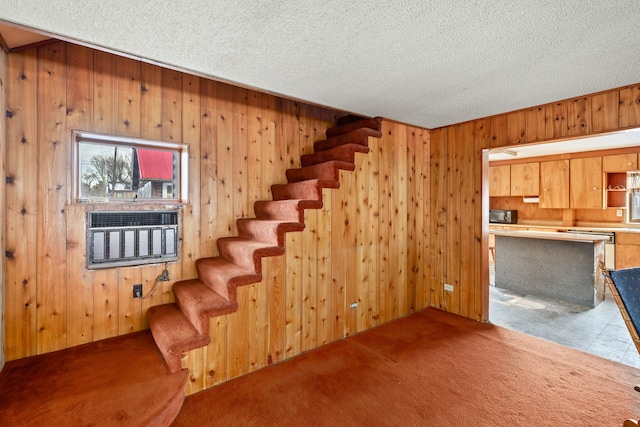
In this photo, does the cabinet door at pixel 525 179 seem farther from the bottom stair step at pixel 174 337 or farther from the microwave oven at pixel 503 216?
the bottom stair step at pixel 174 337

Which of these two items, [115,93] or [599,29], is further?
[115,93]

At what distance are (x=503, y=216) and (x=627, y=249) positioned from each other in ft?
7.76

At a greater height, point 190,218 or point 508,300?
point 190,218

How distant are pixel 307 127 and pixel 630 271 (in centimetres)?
321

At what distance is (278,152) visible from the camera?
3344 mm

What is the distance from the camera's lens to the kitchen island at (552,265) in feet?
13.1

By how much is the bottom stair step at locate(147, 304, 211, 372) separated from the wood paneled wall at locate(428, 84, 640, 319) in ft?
9.88

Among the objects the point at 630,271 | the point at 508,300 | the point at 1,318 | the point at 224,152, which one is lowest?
the point at 508,300

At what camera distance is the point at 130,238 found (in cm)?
250

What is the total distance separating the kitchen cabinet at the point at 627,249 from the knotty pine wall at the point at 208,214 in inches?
166

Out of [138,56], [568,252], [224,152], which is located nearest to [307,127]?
[224,152]

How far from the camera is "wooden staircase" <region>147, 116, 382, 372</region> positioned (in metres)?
2.12

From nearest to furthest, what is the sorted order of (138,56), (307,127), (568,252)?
(138,56) < (307,127) < (568,252)

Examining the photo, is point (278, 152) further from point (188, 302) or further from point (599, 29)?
point (599, 29)
